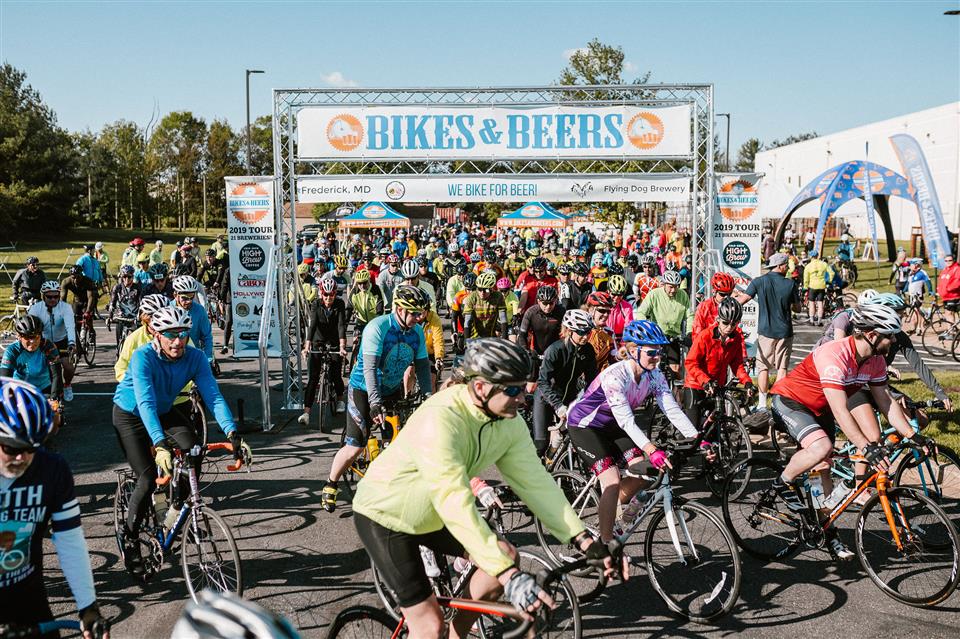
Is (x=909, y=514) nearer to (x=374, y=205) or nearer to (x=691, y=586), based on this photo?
(x=691, y=586)

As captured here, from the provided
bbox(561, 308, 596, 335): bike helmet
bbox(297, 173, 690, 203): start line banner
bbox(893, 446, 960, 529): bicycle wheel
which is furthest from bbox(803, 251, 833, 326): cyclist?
bbox(561, 308, 596, 335): bike helmet

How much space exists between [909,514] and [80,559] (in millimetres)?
5368

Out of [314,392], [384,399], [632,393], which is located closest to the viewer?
[632,393]

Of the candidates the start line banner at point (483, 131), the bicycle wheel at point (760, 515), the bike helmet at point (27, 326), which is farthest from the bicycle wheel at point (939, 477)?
the bike helmet at point (27, 326)

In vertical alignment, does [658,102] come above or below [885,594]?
above

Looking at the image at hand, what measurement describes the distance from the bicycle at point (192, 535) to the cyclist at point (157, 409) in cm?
9

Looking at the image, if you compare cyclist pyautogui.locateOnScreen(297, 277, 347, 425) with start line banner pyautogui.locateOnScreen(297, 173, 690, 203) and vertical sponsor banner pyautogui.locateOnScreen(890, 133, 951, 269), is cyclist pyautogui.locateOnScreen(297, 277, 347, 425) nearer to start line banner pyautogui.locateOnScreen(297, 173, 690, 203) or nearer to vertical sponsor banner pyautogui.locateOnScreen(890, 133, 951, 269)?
start line banner pyautogui.locateOnScreen(297, 173, 690, 203)

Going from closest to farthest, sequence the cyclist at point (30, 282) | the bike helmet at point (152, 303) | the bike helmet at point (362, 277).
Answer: the bike helmet at point (152, 303) < the bike helmet at point (362, 277) < the cyclist at point (30, 282)

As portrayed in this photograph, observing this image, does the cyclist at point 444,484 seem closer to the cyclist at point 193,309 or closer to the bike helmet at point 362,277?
the cyclist at point 193,309

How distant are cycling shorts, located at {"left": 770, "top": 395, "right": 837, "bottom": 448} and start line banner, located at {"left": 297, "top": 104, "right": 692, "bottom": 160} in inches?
263

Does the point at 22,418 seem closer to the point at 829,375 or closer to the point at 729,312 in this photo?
the point at 829,375

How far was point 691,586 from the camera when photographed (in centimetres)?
537

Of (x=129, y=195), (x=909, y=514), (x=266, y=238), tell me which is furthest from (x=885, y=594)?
(x=129, y=195)

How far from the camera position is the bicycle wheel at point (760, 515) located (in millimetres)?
6262
